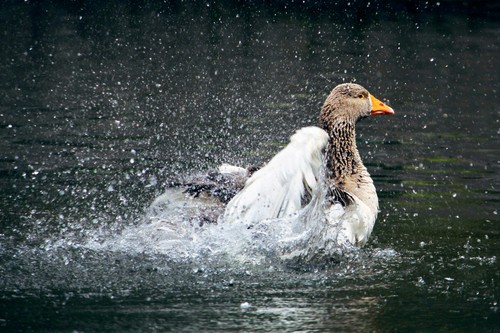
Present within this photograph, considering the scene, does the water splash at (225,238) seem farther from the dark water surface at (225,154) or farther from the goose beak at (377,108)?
the goose beak at (377,108)

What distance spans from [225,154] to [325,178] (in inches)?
143

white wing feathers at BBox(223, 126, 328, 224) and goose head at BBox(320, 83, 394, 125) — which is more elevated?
goose head at BBox(320, 83, 394, 125)

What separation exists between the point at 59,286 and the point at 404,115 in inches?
313

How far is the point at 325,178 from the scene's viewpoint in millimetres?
8023

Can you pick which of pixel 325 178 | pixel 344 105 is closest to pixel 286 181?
pixel 325 178

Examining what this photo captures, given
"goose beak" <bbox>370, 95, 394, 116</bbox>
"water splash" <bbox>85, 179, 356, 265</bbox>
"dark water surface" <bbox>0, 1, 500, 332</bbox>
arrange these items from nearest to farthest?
"dark water surface" <bbox>0, 1, 500, 332</bbox> → "water splash" <bbox>85, 179, 356, 265</bbox> → "goose beak" <bbox>370, 95, 394, 116</bbox>

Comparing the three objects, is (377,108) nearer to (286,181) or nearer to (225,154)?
(225,154)

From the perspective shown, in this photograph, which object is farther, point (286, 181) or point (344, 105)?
point (344, 105)

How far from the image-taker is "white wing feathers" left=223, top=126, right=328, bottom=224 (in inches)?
281

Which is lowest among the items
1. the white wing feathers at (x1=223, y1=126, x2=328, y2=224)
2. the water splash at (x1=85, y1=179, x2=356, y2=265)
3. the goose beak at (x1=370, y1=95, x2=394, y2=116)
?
the water splash at (x1=85, y1=179, x2=356, y2=265)

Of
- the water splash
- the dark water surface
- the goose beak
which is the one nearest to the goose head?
the goose beak

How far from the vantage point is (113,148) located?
1158 centimetres

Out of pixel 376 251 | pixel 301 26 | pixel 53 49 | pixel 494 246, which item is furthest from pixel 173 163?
pixel 301 26

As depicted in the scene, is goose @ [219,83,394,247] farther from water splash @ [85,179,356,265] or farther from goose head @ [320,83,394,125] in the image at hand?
water splash @ [85,179,356,265]
